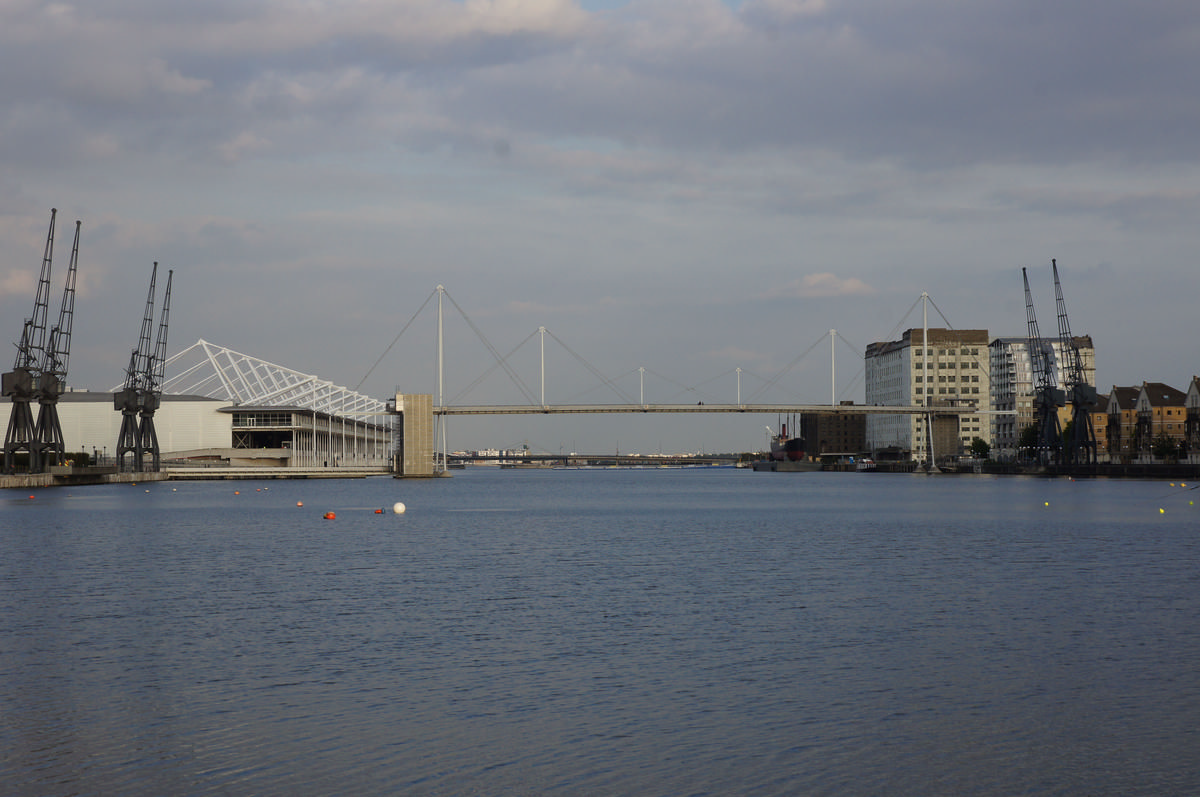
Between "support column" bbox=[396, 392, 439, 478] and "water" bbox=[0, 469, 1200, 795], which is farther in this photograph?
"support column" bbox=[396, 392, 439, 478]

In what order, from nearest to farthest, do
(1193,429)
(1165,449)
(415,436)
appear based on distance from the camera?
(1165,449) < (415,436) < (1193,429)

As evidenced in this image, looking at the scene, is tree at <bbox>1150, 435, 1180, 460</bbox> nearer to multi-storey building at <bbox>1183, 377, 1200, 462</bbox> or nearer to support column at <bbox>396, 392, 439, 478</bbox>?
multi-storey building at <bbox>1183, 377, 1200, 462</bbox>

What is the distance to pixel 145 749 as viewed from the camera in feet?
53.5

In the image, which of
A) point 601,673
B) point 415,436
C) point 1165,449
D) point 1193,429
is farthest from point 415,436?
point 601,673

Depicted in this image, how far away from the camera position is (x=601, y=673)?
21.6 m

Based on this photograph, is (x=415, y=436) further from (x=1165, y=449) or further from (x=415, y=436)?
(x=1165, y=449)

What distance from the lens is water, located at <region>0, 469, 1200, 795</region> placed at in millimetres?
15305

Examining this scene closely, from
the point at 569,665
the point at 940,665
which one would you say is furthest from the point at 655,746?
the point at 940,665

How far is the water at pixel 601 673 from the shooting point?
50.2 feet

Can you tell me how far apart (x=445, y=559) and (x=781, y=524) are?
30151 millimetres

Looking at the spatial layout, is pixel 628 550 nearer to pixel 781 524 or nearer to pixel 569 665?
pixel 781 524

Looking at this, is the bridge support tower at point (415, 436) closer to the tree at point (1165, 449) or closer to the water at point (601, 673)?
the tree at point (1165, 449)

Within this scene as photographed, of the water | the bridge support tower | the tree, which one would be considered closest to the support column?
the bridge support tower

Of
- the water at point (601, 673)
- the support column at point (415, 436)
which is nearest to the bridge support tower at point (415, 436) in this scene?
the support column at point (415, 436)
